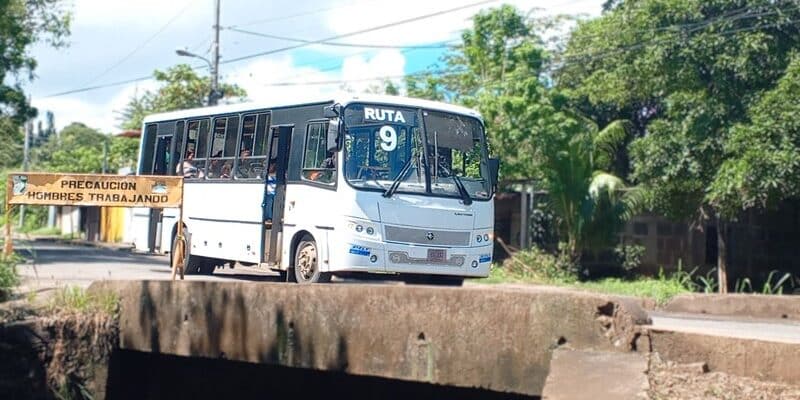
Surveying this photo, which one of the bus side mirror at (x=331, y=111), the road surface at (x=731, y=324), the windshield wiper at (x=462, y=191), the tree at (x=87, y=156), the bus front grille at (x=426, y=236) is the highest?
the tree at (x=87, y=156)

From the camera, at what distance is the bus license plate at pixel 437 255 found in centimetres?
1247

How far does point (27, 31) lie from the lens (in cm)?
3042

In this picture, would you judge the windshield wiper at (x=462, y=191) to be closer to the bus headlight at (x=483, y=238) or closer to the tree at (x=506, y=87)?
the bus headlight at (x=483, y=238)

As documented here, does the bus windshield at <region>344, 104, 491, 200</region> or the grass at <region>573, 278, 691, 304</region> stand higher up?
the bus windshield at <region>344, 104, 491, 200</region>

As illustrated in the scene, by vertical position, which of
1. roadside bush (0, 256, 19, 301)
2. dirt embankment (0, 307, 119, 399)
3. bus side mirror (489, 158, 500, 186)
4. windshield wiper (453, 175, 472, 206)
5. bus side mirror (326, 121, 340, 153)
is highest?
bus side mirror (326, 121, 340, 153)

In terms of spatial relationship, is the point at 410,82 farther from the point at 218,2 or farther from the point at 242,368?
the point at 242,368

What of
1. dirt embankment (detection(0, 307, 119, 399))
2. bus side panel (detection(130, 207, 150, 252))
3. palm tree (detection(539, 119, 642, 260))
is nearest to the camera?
dirt embankment (detection(0, 307, 119, 399))

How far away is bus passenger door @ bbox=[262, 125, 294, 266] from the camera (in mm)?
13773

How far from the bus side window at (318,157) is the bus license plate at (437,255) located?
1.60 metres

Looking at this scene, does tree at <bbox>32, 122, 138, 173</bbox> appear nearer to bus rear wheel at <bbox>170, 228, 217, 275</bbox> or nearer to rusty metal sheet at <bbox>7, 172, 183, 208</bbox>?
bus rear wheel at <bbox>170, 228, 217, 275</bbox>

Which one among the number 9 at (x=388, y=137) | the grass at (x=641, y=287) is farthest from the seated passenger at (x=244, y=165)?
the grass at (x=641, y=287)

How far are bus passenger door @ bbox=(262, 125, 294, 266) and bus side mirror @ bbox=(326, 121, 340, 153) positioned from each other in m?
1.51

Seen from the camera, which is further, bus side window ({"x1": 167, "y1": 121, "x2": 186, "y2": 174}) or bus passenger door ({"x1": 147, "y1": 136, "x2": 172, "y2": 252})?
bus passenger door ({"x1": 147, "y1": 136, "x2": 172, "y2": 252})

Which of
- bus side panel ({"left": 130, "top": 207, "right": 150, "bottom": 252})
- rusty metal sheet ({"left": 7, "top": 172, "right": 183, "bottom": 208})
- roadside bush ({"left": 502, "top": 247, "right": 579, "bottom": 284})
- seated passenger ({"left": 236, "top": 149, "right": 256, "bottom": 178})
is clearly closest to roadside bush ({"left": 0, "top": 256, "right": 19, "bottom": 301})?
rusty metal sheet ({"left": 7, "top": 172, "right": 183, "bottom": 208})
